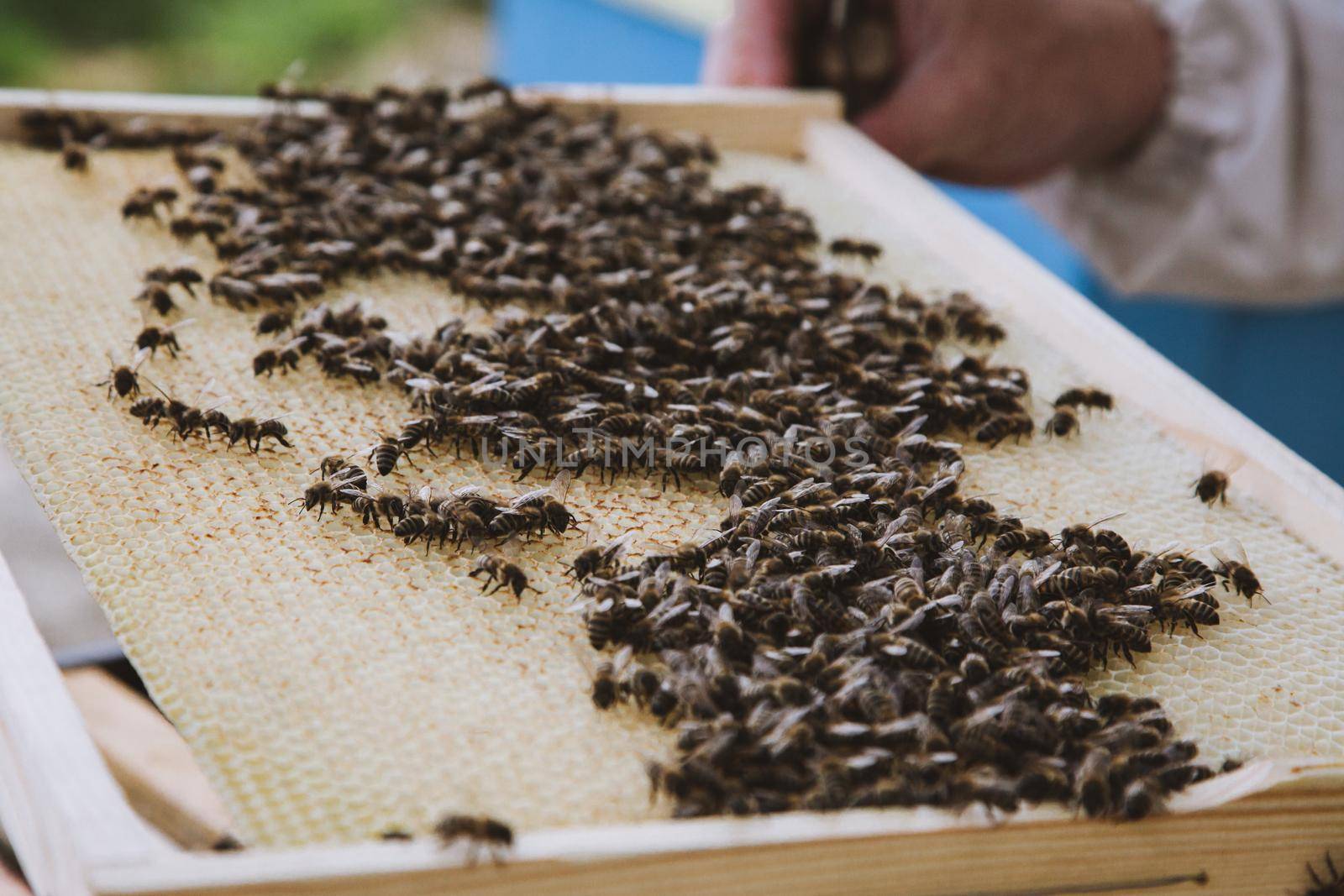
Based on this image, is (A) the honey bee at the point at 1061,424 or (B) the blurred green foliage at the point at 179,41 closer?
(A) the honey bee at the point at 1061,424

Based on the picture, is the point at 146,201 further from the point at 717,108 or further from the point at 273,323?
the point at 717,108

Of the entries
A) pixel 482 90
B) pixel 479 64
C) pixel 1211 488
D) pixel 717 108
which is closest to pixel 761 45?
pixel 717 108

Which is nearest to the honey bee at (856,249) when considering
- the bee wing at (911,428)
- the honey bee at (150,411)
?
the bee wing at (911,428)

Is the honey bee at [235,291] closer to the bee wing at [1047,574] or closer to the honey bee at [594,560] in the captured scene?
the honey bee at [594,560]

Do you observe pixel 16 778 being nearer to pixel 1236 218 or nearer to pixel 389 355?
pixel 389 355

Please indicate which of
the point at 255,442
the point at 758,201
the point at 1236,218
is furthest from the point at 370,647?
the point at 1236,218

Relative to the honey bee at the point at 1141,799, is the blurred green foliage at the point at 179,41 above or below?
above
